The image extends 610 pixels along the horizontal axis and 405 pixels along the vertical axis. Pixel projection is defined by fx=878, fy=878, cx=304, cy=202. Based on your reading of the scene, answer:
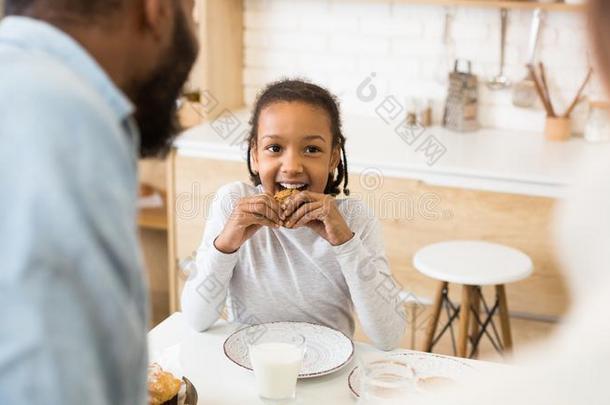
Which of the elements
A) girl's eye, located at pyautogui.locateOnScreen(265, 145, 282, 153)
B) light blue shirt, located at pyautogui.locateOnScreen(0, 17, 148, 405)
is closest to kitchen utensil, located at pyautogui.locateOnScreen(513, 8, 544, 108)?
girl's eye, located at pyautogui.locateOnScreen(265, 145, 282, 153)

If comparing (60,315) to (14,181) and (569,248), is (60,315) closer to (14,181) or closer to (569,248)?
(14,181)

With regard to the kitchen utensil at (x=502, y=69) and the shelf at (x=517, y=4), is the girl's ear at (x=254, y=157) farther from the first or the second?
the kitchen utensil at (x=502, y=69)

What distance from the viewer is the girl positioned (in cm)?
181

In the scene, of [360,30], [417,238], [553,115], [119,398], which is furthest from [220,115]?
[119,398]

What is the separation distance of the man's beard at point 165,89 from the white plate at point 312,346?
2.28 ft

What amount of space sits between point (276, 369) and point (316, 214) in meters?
0.42

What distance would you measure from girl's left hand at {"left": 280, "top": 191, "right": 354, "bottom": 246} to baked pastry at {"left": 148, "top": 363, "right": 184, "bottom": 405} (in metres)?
0.50

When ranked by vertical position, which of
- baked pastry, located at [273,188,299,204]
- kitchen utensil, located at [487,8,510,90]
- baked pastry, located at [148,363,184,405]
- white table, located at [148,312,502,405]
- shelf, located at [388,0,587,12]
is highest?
shelf, located at [388,0,587,12]

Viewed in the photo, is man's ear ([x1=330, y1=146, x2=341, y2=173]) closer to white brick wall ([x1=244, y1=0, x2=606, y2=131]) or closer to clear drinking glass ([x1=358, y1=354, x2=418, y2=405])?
clear drinking glass ([x1=358, y1=354, x2=418, y2=405])

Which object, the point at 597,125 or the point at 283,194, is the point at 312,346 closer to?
the point at 283,194

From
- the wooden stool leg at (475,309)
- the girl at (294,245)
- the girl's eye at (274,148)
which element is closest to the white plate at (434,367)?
the girl at (294,245)

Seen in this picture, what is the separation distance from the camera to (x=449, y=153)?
3.05 metres

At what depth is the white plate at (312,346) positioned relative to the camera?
1.61 metres

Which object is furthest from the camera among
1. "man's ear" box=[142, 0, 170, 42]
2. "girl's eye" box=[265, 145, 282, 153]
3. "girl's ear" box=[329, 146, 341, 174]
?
"girl's ear" box=[329, 146, 341, 174]
